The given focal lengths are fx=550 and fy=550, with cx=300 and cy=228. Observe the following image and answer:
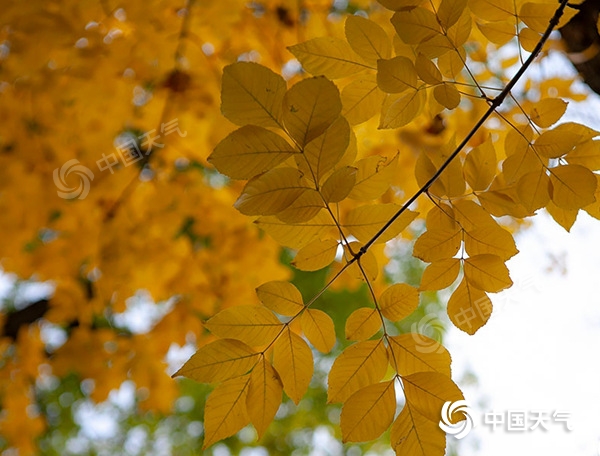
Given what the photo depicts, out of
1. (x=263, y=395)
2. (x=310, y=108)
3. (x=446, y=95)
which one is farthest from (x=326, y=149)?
(x=263, y=395)

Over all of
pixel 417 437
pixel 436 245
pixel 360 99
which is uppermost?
pixel 360 99

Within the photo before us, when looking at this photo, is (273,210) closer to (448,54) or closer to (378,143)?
(448,54)

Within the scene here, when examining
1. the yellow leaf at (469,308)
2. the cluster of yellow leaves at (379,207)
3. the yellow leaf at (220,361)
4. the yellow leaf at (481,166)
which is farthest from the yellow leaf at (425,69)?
the yellow leaf at (220,361)

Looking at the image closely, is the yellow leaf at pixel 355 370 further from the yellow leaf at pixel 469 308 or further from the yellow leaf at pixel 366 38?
the yellow leaf at pixel 366 38

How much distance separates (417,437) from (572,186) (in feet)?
0.95

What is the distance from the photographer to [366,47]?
1.89ft

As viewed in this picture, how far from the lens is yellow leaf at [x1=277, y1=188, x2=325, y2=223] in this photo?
0.52m

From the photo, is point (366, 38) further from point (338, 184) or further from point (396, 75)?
point (338, 184)

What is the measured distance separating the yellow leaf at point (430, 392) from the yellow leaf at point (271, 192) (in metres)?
0.22

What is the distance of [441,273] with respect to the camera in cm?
60

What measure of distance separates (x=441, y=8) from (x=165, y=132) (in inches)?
56.4

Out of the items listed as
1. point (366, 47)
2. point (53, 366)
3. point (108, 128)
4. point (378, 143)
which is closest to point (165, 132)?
point (108, 128)

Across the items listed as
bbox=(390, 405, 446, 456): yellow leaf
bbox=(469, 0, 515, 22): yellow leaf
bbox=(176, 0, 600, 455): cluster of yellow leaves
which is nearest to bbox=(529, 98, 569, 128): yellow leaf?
bbox=(176, 0, 600, 455): cluster of yellow leaves

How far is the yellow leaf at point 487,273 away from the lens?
1.86ft
